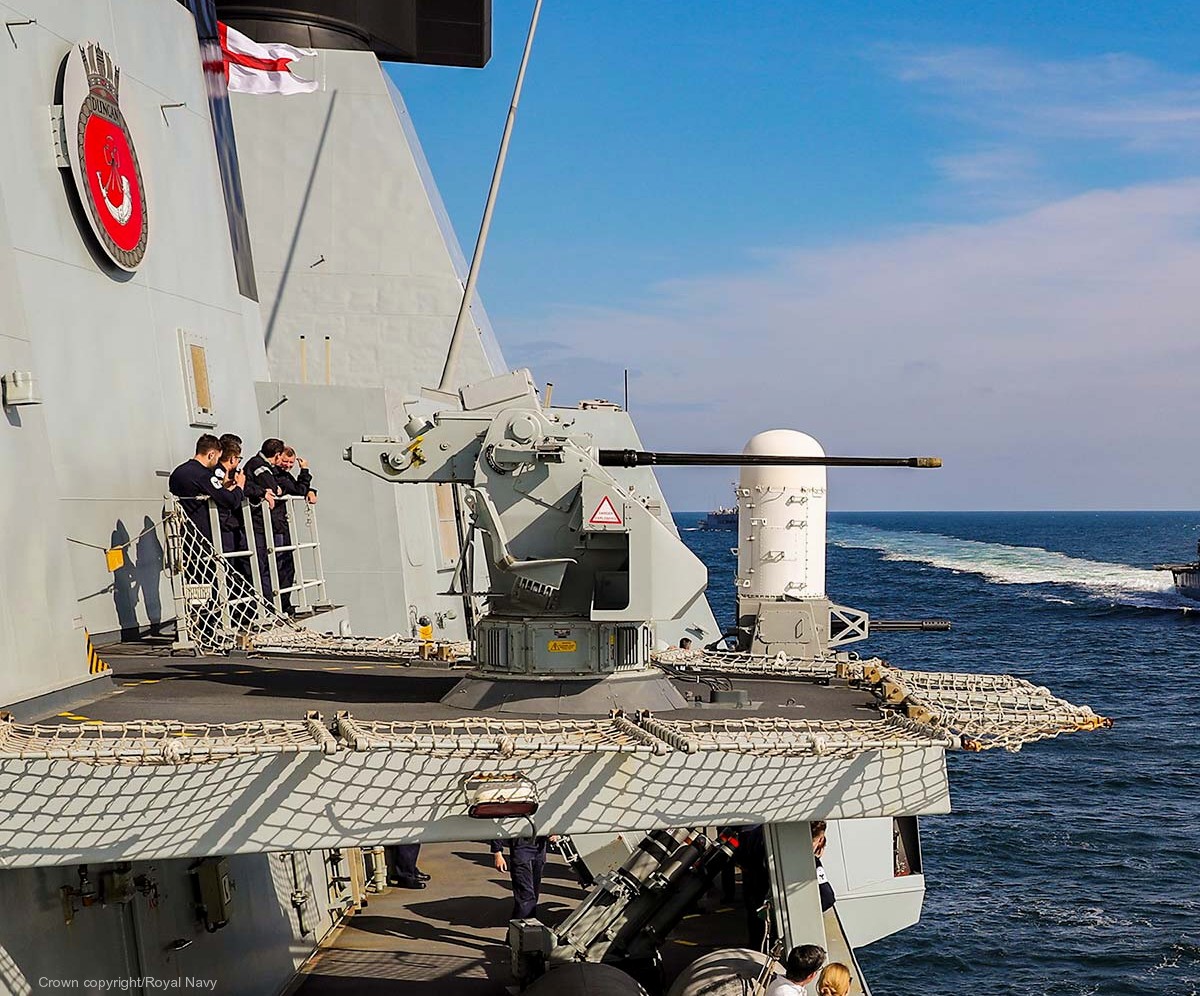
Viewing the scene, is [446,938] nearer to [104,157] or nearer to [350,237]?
[104,157]

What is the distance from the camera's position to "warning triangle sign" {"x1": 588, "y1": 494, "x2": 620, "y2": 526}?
7016mm

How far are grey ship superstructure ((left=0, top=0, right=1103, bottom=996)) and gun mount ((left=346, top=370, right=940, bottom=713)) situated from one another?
18 mm

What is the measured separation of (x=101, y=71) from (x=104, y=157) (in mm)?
675

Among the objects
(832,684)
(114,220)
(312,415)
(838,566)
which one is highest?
(114,220)

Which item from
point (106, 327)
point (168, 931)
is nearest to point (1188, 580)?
point (106, 327)

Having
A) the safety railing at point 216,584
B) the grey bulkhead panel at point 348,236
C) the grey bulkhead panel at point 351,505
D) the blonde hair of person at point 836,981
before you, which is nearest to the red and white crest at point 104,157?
the safety railing at point 216,584

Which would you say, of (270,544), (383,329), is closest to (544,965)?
(270,544)

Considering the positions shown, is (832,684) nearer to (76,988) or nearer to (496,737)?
(496,737)

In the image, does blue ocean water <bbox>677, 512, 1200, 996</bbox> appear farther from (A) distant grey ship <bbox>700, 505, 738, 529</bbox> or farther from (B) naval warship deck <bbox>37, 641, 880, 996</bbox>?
(A) distant grey ship <bbox>700, 505, 738, 529</bbox>

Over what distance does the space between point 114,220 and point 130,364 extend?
1062 mm

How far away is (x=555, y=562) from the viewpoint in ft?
23.5

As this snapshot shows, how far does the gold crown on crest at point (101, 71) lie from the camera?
30.8ft

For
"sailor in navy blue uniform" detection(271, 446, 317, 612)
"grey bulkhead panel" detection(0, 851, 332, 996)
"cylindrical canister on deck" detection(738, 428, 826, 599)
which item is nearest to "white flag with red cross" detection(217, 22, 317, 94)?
"sailor in navy blue uniform" detection(271, 446, 317, 612)

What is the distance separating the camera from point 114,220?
9.65 meters
